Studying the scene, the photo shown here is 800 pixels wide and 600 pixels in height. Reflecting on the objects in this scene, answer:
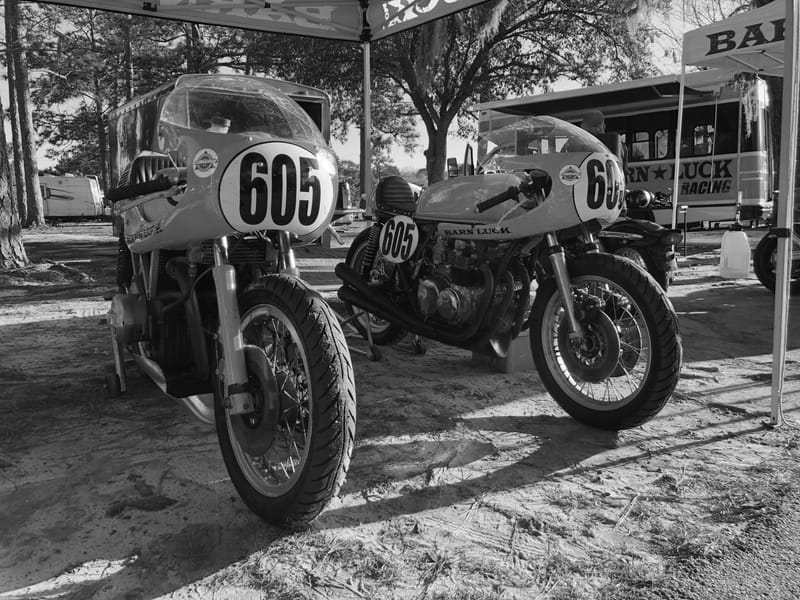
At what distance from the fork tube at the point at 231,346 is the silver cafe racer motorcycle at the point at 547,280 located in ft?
5.62

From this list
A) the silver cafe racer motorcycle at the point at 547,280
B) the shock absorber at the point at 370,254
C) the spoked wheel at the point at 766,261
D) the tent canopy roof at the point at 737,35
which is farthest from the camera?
the spoked wheel at the point at 766,261

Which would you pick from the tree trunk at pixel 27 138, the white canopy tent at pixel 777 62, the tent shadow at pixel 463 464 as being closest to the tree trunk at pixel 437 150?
the white canopy tent at pixel 777 62

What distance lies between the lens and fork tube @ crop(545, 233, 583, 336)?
10.7 ft

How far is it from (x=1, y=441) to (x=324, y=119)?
7242mm

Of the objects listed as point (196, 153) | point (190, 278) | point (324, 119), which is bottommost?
point (190, 278)

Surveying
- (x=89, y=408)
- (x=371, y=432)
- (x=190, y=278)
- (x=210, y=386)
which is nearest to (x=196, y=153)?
(x=190, y=278)

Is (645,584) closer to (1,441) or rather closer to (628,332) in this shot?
(628,332)

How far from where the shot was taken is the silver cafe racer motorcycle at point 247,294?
2.08 m

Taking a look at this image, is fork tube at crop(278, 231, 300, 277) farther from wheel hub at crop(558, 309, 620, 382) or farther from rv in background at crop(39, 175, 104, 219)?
rv in background at crop(39, 175, 104, 219)

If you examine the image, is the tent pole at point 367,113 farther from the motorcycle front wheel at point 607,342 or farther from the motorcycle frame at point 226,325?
the motorcycle frame at point 226,325

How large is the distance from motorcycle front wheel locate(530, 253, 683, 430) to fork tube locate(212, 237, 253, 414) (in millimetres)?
1736

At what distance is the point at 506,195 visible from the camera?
3570 mm

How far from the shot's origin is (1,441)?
9.91 feet

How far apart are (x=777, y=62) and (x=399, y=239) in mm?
7454
